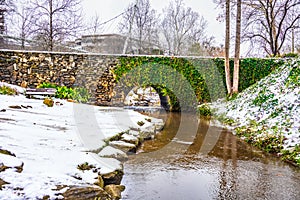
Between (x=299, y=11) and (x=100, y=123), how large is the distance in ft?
53.2

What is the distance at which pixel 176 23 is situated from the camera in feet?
87.6

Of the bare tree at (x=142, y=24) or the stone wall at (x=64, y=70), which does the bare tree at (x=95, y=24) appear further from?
the stone wall at (x=64, y=70)

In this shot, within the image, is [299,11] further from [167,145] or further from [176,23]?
[167,145]

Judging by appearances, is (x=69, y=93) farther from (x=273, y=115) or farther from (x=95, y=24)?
(x=95, y=24)

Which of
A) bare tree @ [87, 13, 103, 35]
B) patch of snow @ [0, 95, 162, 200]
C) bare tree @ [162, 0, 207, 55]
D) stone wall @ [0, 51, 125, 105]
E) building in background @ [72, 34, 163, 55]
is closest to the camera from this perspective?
patch of snow @ [0, 95, 162, 200]

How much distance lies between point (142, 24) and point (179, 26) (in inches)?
162

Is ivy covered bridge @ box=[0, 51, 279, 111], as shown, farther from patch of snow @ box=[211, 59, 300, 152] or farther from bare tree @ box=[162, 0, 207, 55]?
bare tree @ box=[162, 0, 207, 55]

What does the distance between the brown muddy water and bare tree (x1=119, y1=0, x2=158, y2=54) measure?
17.4m

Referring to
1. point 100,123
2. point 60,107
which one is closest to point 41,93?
point 60,107

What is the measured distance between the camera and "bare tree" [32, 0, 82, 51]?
14750 millimetres

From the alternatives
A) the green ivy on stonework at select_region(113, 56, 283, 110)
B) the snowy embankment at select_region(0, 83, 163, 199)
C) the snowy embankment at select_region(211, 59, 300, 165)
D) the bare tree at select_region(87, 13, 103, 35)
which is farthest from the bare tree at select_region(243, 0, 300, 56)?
the snowy embankment at select_region(0, 83, 163, 199)

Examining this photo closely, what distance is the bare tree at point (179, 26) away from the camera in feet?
87.0

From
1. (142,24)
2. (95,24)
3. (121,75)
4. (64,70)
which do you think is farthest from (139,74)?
(95,24)

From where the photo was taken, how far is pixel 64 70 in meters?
12.8
